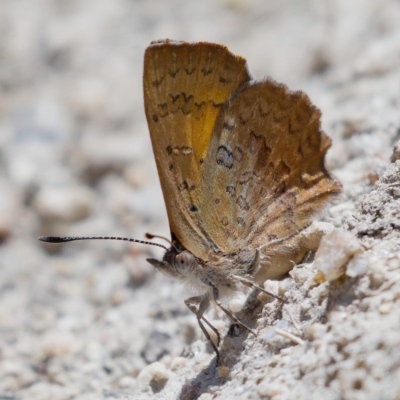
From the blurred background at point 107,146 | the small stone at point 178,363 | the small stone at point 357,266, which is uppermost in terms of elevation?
the blurred background at point 107,146

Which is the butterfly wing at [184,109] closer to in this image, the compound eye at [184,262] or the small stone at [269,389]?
the compound eye at [184,262]

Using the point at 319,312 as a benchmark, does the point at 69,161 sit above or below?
above

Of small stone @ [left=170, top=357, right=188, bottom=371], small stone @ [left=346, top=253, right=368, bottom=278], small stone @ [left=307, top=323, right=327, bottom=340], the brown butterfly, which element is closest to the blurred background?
small stone @ [left=170, top=357, right=188, bottom=371]

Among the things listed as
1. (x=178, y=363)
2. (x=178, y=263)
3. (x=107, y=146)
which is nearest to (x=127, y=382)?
(x=178, y=363)

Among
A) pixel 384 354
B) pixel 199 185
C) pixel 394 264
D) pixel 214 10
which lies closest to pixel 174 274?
pixel 199 185

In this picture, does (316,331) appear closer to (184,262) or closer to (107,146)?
(184,262)

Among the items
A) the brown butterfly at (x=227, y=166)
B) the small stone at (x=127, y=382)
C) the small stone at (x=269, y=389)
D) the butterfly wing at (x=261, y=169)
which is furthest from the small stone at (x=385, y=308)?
the small stone at (x=127, y=382)

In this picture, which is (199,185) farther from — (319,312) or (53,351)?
(53,351)
